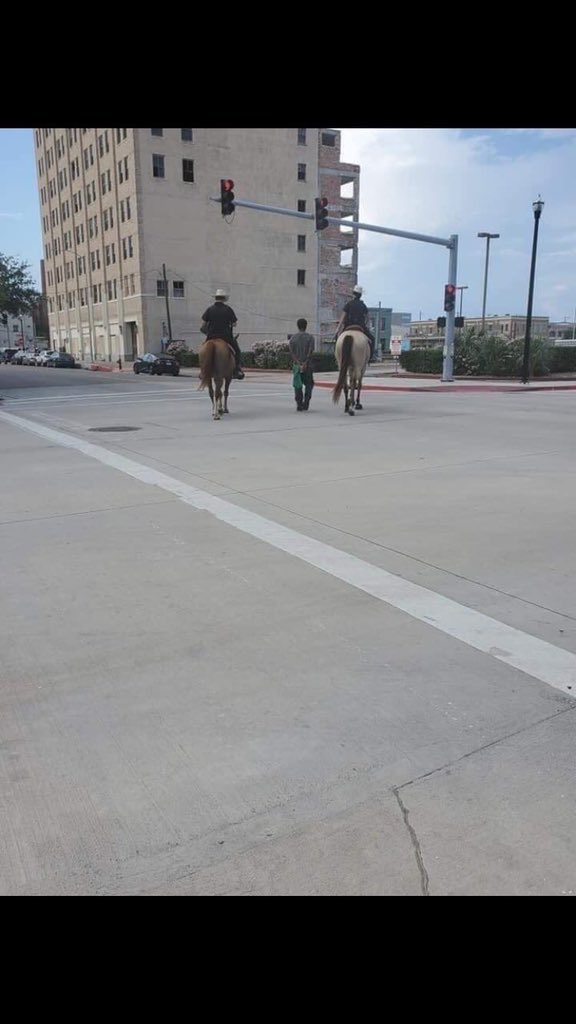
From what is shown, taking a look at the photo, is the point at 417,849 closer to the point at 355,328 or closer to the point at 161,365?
the point at 355,328

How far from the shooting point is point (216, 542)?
577 centimetres

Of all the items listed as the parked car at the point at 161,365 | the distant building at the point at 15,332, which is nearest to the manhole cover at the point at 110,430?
the parked car at the point at 161,365

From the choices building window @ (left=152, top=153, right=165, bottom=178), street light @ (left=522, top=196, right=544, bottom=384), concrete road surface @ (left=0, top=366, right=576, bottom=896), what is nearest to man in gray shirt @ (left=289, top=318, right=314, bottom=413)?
concrete road surface @ (left=0, top=366, right=576, bottom=896)

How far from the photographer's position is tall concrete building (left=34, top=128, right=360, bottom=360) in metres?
67.3

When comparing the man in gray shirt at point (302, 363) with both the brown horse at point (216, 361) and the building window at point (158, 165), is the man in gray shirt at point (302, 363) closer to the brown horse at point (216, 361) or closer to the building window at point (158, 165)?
the brown horse at point (216, 361)

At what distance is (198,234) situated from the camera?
2734 inches

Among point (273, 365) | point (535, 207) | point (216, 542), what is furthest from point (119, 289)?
point (216, 542)

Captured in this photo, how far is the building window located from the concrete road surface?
66.9 m

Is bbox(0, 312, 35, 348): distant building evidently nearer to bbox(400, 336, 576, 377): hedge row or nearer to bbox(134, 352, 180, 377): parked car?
bbox(134, 352, 180, 377): parked car

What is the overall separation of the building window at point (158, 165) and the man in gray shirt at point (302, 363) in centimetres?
5831

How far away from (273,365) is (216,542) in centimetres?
4737

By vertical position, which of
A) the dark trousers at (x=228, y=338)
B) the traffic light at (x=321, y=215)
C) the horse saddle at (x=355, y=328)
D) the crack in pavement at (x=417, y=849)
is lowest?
the crack in pavement at (x=417, y=849)

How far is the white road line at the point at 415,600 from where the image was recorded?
367cm
